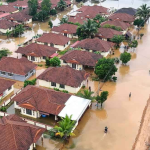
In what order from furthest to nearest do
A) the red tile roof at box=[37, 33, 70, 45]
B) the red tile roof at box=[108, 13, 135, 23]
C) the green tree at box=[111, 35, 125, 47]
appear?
the red tile roof at box=[108, 13, 135, 23]
the green tree at box=[111, 35, 125, 47]
the red tile roof at box=[37, 33, 70, 45]

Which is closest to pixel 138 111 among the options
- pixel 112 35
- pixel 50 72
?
pixel 50 72

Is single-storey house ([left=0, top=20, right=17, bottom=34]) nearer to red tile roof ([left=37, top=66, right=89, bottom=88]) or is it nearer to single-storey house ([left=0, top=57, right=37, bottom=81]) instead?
single-storey house ([left=0, top=57, right=37, bottom=81])

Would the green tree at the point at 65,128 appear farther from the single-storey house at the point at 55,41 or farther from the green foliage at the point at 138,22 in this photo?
the green foliage at the point at 138,22

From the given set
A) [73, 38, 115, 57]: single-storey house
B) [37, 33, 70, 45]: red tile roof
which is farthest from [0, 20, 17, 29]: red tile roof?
[73, 38, 115, 57]: single-storey house

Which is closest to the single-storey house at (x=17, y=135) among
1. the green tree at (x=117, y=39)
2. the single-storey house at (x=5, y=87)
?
the single-storey house at (x=5, y=87)

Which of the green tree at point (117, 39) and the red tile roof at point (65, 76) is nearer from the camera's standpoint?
the red tile roof at point (65, 76)

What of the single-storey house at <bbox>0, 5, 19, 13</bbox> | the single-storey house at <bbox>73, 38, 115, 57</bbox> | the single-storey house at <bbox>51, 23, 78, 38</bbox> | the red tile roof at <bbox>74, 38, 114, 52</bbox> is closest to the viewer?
the single-storey house at <bbox>73, 38, 115, 57</bbox>

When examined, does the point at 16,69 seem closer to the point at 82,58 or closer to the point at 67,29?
the point at 82,58
